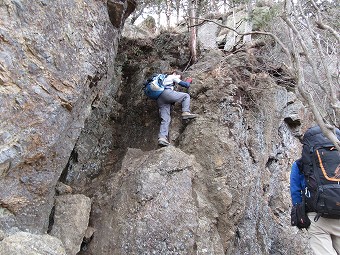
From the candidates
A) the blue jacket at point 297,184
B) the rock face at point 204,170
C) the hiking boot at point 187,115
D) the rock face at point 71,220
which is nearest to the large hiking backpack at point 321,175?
the blue jacket at point 297,184

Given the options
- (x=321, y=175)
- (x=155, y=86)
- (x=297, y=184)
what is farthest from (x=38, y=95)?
(x=321, y=175)

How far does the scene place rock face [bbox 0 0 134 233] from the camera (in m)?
4.57

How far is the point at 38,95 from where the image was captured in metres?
4.91

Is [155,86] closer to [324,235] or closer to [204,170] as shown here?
[204,170]

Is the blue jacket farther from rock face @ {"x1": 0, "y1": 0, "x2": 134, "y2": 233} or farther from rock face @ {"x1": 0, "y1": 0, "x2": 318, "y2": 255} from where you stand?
rock face @ {"x1": 0, "y1": 0, "x2": 134, "y2": 233}

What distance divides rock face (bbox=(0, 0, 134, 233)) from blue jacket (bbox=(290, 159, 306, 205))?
11.8 feet

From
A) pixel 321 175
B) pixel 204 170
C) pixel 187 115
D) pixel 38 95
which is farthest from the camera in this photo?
pixel 187 115

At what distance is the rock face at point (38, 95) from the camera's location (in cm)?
457

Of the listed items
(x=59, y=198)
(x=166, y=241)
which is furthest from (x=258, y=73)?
(x=59, y=198)

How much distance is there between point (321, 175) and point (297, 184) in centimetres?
67

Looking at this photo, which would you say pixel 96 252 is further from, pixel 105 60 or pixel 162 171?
pixel 105 60

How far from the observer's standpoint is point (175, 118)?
7.62 meters

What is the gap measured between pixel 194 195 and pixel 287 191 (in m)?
3.41

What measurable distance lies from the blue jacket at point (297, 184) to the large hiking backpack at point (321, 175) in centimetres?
26
